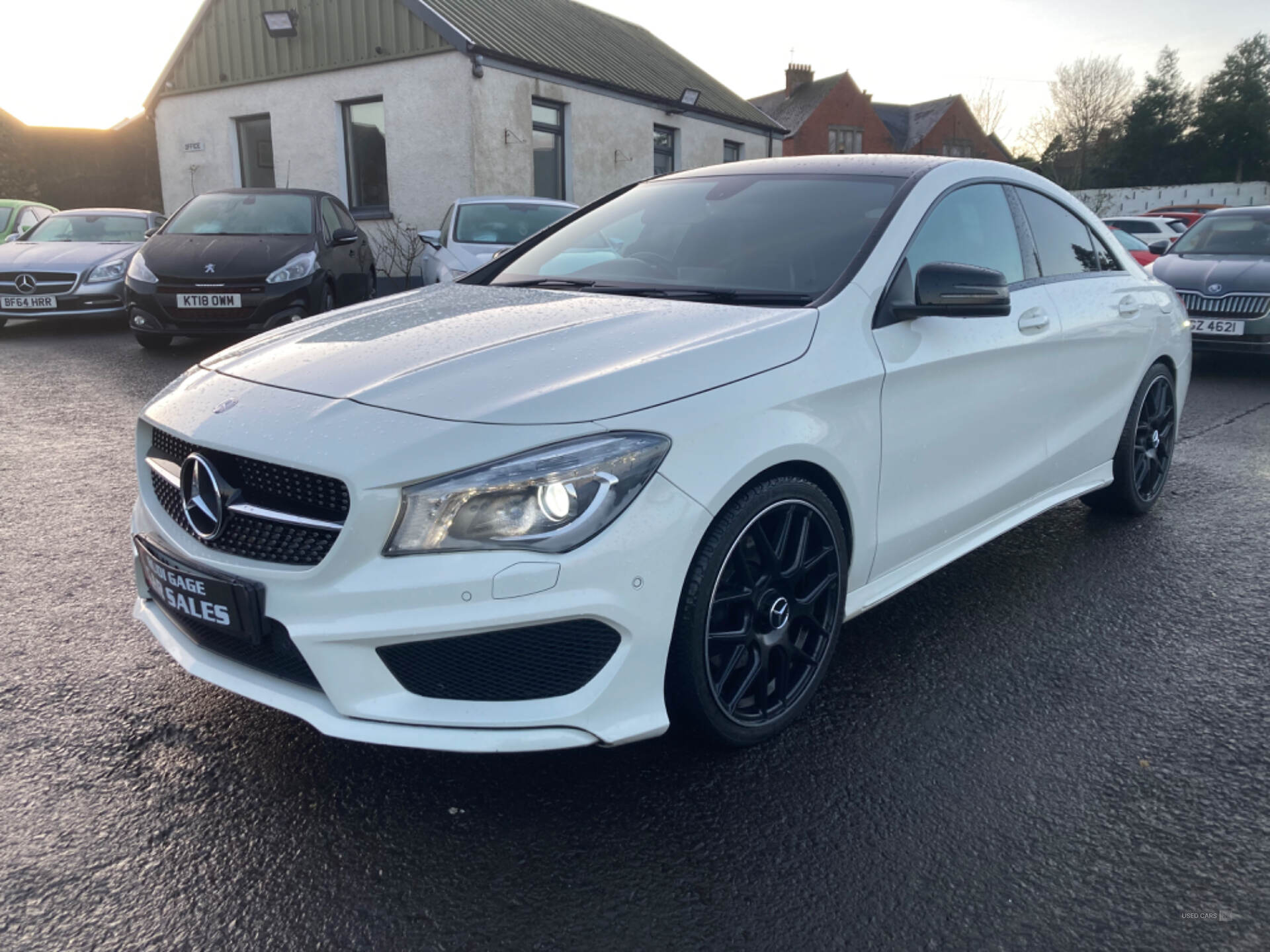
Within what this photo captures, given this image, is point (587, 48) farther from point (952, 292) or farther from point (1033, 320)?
point (952, 292)

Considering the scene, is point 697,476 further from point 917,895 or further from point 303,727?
point 303,727

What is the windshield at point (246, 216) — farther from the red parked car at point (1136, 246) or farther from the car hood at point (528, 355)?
the red parked car at point (1136, 246)

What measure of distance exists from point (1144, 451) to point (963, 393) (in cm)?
199

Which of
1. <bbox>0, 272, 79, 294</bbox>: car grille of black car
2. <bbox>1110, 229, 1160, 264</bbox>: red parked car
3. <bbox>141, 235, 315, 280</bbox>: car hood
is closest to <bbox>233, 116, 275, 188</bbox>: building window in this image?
<bbox>0, 272, 79, 294</bbox>: car grille of black car

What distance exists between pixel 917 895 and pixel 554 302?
192 centimetres

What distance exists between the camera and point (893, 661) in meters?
3.19

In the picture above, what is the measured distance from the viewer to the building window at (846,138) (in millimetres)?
43812

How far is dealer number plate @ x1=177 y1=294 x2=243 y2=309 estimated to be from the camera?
341 inches

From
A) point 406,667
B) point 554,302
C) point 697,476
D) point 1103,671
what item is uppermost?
point 554,302

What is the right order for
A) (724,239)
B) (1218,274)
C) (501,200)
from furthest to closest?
(501,200), (1218,274), (724,239)

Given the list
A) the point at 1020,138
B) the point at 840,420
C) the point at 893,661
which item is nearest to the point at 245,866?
the point at 840,420

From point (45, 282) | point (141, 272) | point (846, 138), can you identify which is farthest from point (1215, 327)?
point (846, 138)

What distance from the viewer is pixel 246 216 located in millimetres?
9812

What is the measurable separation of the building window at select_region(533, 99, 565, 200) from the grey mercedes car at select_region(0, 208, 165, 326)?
24.9ft
